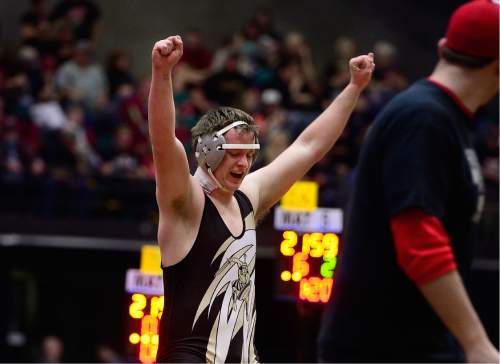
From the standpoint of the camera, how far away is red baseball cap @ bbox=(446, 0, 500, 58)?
4137mm

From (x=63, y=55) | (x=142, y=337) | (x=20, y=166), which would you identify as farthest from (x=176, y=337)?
(x=63, y=55)

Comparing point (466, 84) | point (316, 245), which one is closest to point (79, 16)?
point (316, 245)

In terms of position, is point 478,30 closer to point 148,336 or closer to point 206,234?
point 206,234

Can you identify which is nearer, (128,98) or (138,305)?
(138,305)

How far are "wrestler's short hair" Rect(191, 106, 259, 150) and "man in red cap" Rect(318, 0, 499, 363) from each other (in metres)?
0.65

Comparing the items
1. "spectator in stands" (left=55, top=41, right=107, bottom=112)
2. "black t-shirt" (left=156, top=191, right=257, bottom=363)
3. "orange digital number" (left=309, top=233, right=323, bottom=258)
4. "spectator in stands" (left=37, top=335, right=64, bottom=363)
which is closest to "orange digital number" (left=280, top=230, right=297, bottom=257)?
"orange digital number" (left=309, top=233, right=323, bottom=258)

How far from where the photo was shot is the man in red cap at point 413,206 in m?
3.94

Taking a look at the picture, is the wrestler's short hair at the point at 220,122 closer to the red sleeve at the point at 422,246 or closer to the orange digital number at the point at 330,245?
the red sleeve at the point at 422,246

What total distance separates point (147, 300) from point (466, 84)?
18.2 feet

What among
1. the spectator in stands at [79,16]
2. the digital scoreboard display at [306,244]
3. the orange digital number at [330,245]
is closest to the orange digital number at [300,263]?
the digital scoreboard display at [306,244]

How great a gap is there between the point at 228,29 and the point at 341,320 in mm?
16013

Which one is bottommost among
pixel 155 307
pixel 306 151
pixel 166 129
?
pixel 155 307

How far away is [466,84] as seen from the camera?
421cm

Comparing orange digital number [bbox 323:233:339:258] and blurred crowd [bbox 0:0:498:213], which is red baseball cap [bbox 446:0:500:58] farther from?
blurred crowd [bbox 0:0:498:213]
